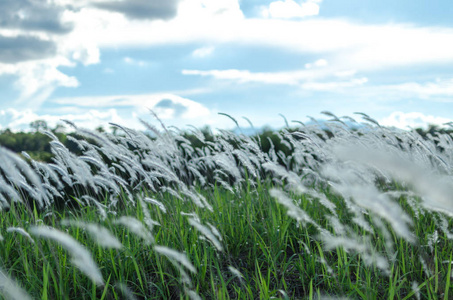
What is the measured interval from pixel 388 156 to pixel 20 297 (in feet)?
5.32

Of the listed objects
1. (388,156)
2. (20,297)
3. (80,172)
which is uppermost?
(388,156)

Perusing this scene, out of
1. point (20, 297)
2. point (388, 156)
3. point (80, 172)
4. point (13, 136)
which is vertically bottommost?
point (13, 136)

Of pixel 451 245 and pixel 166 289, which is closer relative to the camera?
pixel 166 289

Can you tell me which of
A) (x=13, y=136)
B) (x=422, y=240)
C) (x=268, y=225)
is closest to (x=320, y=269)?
(x=268, y=225)

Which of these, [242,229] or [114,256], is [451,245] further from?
[114,256]

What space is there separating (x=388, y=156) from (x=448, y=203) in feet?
1.31

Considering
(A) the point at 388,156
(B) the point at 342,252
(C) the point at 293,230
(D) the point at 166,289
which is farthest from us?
(C) the point at 293,230

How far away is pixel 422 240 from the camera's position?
3.16 meters

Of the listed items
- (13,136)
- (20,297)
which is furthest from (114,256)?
(13,136)

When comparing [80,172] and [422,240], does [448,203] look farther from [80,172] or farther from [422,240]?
[80,172]

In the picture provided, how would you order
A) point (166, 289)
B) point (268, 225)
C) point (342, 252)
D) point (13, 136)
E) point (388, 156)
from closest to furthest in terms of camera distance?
point (388, 156), point (166, 289), point (342, 252), point (268, 225), point (13, 136)

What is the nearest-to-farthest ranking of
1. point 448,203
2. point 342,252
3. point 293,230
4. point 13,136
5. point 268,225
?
point 448,203
point 342,252
point 268,225
point 293,230
point 13,136

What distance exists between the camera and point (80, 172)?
2646 millimetres

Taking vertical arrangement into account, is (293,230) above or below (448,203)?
below
